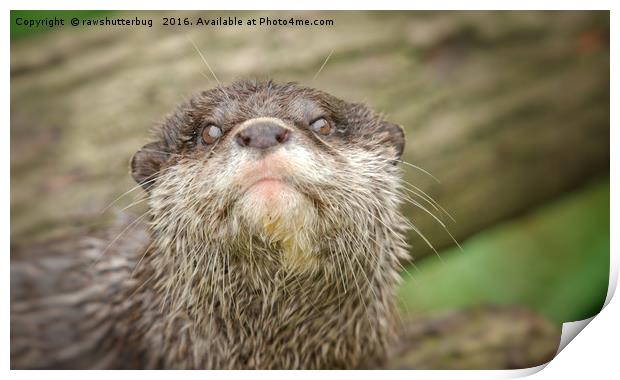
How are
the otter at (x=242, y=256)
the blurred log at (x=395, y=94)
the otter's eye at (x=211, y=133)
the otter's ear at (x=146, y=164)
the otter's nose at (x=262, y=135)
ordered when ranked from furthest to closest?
1. the blurred log at (x=395, y=94)
2. the otter's ear at (x=146, y=164)
3. the otter's eye at (x=211, y=133)
4. the otter at (x=242, y=256)
5. the otter's nose at (x=262, y=135)

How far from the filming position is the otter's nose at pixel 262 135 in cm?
191

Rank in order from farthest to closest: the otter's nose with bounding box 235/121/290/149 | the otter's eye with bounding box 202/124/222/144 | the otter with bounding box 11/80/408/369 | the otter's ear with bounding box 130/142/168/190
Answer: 1. the otter's ear with bounding box 130/142/168/190
2. the otter's eye with bounding box 202/124/222/144
3. the otter with bounding box 11/80/408/369
4. the otter's nose with bounding box 235/121/290/149

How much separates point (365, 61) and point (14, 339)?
1.49 metres

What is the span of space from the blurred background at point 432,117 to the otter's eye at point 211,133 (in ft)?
1.30

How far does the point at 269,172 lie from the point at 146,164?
573 millimetres

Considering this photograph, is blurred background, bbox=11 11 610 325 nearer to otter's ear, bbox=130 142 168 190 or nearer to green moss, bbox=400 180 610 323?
green moss, bbox=400 180 610 323

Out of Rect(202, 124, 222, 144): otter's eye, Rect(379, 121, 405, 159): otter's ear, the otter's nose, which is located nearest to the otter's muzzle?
the otter's nose

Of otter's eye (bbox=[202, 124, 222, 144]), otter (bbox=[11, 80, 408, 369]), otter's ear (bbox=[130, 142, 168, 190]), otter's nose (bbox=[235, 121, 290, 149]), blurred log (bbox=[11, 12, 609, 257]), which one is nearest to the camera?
otter's nose (bbox=[235, 121, 290, 149])

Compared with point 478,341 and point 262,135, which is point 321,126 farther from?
point 478,341

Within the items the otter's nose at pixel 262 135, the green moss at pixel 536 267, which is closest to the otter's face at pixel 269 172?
the otter's nose at pixel 262 135

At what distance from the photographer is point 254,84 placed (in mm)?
2277

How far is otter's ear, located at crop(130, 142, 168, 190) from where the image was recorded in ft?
7.67

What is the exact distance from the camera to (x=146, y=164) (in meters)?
2.35

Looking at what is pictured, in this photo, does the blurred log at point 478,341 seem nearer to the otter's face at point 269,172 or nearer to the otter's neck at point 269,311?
the otter's neck at point 269,311
